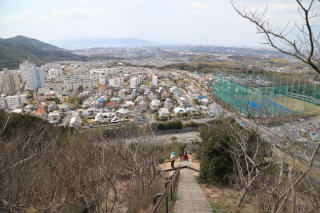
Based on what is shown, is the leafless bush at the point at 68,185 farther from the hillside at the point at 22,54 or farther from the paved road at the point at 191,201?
the hillside at the point at 22,54

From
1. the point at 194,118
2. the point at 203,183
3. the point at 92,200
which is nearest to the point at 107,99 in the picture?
the point at 194,118

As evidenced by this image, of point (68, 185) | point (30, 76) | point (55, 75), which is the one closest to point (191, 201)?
point (68, 185)

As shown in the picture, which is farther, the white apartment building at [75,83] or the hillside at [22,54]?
the hillside at [22,54]

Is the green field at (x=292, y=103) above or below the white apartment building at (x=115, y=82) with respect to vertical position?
below

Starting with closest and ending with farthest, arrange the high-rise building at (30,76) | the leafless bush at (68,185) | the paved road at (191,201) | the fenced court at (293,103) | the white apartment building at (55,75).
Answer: the leafless bush at (68,185) < the paved road at (191,201) < the fenced court at (293,103) < the high-rise building at (30,76) < the white apartment building at (55,75)

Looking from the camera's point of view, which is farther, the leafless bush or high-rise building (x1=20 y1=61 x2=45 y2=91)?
high-rise building (x1=20 y1=61 x2=45 y2=91)

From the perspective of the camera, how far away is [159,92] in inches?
1170

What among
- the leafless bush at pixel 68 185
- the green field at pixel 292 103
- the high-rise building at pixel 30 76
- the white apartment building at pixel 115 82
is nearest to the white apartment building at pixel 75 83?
the white apartment building at pixel 115 82

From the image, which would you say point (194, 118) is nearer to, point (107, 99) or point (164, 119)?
point (164, 119)

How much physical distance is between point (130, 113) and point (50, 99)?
11526mm

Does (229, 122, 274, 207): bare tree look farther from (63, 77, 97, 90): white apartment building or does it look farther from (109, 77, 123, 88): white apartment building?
(63, 77, 97, 90): white apartment building

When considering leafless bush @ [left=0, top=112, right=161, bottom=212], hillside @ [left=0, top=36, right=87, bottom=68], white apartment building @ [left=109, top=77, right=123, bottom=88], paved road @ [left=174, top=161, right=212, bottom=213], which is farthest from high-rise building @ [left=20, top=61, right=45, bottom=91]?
paved road @ [left=174, top=161, right=212, bottom=213]

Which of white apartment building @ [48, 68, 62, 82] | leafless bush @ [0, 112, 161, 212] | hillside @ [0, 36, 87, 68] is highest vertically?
hillside @ [0, 36, 87, 68]

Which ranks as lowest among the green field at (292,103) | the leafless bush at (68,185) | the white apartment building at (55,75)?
the green field at (292,103)
